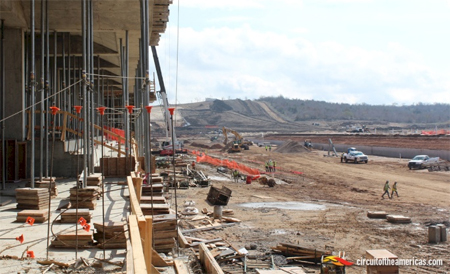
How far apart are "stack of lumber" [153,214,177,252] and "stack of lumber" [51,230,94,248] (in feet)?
5.43

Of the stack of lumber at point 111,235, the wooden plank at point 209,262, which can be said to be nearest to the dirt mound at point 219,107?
the wooden plank at point 209,262

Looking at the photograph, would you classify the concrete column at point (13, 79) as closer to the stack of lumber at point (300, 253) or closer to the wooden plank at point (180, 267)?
the stack of lumber at point (300, 253)

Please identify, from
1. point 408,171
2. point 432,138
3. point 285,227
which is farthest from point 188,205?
point 432,138

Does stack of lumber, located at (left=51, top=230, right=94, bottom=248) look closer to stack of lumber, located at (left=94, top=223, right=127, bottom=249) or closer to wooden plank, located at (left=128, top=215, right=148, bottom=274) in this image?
stack of lumber, located at (left=94, top=223, right=127, bottom=249)

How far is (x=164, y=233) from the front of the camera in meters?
11.1

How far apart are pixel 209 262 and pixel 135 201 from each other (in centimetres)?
515

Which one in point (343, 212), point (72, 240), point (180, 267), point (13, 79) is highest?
point (13, 79)

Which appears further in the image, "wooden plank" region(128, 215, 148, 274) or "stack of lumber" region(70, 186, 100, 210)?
"stack of lumber" region(70, 186, 100, 210)

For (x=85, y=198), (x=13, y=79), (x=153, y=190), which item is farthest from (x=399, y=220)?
(x=13, y=79)

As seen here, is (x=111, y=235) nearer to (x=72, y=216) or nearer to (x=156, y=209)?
(x=72, y=216)

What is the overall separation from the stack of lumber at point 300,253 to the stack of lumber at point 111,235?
722 cm

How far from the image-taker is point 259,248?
17.2 meters

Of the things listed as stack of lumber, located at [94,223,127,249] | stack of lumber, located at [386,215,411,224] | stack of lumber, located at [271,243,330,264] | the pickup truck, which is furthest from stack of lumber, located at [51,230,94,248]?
the pickup truck

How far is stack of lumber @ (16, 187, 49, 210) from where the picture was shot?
43.9ft
